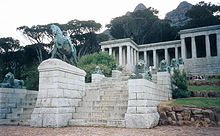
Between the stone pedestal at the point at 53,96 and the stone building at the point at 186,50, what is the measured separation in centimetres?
2655

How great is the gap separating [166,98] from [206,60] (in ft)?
84.8

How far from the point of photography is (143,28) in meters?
51.3

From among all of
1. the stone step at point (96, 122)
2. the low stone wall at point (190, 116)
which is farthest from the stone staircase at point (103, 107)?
the low stone wall at point (190, 116)

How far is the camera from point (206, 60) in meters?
36.8

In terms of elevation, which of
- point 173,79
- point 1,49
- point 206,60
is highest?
point 1,49

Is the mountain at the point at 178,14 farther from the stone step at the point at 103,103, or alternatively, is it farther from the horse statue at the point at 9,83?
the horse statue at the point at 9,83

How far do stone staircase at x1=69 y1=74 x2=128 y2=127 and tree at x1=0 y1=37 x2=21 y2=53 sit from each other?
1435 inches

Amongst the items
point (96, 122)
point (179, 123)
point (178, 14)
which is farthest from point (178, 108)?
point (178, 14)

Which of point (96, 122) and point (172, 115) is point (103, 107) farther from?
point (172, 115)

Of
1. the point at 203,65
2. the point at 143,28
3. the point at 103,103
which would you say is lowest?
the point at 103,103

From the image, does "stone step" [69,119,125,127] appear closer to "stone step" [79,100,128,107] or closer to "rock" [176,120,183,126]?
"stone step" [79,100,128,107]

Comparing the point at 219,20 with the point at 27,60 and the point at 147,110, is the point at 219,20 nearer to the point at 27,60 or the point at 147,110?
the point at 27,60

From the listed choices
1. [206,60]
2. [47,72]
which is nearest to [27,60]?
[206,60]

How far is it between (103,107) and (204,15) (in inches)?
1703
